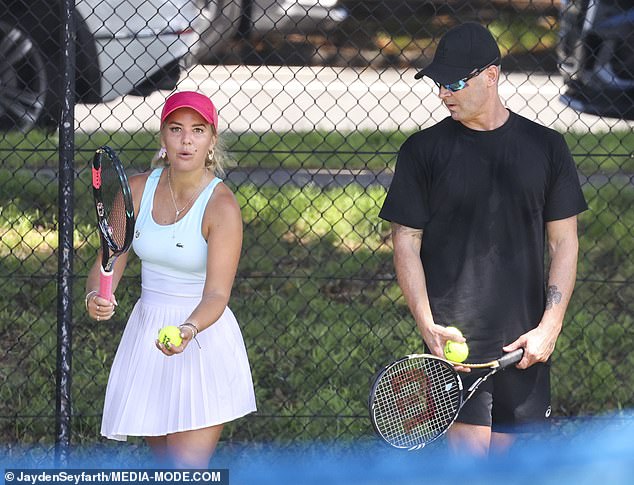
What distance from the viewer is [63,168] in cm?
490

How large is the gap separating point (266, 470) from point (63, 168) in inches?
110

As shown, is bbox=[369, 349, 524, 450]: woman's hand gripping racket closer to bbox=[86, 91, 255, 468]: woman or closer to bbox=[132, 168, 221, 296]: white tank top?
bbox=[86, 91, 255, 468]: woman

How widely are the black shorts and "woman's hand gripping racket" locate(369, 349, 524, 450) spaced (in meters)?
0.12

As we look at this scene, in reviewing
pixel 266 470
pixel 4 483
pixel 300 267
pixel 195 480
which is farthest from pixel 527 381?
pixel 300 267

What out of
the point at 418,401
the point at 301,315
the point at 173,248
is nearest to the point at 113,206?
the point at 173,248

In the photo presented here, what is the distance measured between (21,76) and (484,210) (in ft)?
14.2

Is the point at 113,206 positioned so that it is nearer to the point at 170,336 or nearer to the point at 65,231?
the point at 170,336

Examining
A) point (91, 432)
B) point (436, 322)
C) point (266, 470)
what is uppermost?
point (266, 470)

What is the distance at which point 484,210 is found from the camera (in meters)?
4.25

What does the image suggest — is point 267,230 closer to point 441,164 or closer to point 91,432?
point 91,432

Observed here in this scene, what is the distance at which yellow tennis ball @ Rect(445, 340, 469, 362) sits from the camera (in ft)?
13.5

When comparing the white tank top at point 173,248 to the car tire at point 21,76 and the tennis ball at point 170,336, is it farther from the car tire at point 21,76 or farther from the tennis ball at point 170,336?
the car tire at point 21,76

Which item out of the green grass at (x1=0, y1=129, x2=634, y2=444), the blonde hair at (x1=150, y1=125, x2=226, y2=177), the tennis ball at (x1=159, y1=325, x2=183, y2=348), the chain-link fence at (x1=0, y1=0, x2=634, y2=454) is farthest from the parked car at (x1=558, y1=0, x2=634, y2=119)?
the tennis ball at (x1=159, y1=325, x2=183, y2=348)

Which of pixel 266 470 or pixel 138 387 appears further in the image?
pixel 138 387
